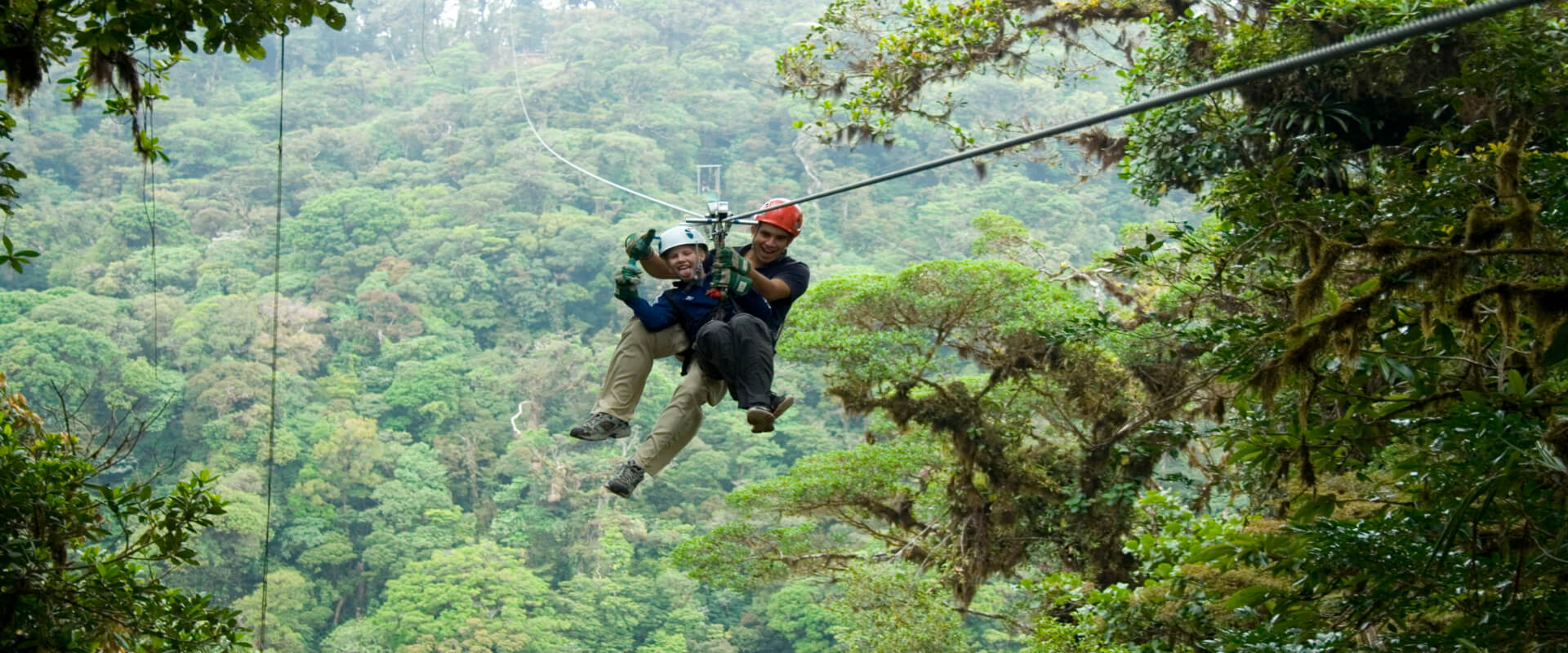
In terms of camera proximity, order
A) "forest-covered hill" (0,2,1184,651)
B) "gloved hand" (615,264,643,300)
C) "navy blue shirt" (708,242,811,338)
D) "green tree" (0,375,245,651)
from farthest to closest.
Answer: "forest-covered hill" (0,2,1184,651) < "navy blue shirt" (708,242,811,338) < "gloved hand" (615,264,643,300) < "green tree" (0,375,245,651)

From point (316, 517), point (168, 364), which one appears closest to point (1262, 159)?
point (316, 517)

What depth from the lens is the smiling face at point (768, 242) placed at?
157 inches

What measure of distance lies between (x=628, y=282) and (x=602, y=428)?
1.30ft

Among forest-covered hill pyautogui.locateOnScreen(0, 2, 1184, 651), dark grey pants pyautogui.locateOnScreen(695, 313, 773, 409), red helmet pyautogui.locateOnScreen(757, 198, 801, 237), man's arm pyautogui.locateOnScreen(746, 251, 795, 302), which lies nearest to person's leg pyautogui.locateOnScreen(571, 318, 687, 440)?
dark grey pants pyautogui.locateOnScreen(695, 313, 773, 409)

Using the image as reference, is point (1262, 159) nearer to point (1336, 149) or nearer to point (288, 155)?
point (1336, 149)

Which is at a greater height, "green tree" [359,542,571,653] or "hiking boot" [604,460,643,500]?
"hiking boot" [604,460,643,500]

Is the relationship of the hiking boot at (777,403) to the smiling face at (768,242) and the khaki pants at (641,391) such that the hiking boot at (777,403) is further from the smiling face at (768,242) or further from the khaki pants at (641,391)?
the smiling face at (768,242)

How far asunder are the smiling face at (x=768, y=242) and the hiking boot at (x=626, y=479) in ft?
2.21

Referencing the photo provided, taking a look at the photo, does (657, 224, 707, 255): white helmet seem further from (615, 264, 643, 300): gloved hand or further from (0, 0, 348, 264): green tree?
(0, 0, 348, 264): green tree

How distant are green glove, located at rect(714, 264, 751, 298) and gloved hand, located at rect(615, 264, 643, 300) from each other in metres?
0.20

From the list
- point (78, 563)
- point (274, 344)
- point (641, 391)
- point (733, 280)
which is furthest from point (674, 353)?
point (78, 563)

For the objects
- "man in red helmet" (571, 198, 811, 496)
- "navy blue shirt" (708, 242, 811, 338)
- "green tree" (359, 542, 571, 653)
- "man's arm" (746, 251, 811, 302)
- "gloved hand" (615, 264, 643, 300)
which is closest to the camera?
"gloved hand" (615, 264, 643, 300)

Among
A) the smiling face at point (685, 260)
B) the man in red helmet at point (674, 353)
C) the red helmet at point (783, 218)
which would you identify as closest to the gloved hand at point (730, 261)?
the man in red helmet at point (674, 353)

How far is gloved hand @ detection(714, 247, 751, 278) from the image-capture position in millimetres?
3602
